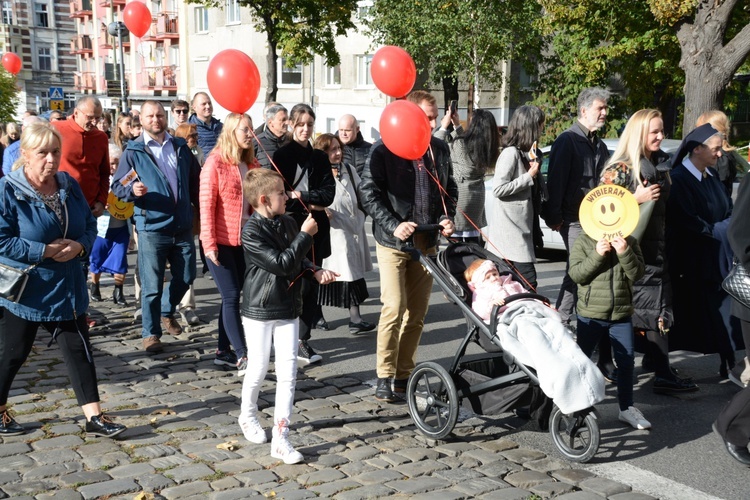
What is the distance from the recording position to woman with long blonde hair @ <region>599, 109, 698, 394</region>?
6281 millimetres

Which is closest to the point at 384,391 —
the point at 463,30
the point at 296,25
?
the point at 296,25

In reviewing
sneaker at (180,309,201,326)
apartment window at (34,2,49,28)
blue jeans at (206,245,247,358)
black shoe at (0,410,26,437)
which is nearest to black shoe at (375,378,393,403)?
blue jeans at (206,245,247,358)

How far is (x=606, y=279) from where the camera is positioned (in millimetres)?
5812

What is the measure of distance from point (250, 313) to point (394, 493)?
4.55 feet

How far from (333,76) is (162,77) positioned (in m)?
17.7

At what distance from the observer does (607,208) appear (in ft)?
18.2

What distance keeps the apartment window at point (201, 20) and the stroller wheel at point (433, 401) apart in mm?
45706

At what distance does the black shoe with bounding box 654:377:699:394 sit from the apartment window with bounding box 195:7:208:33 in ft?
149

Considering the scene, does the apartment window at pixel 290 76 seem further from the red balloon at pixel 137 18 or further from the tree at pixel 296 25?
the red balloon at pixel 137 18

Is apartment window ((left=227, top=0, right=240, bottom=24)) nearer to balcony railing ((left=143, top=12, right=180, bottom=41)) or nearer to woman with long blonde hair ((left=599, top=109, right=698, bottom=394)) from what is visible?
balcony railing ((left=143, top=12, right=180, bottom=41))

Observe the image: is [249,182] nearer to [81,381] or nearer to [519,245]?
[81,381]

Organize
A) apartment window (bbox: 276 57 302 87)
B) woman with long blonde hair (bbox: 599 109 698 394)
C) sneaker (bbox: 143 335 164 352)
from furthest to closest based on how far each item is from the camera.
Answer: apartment window (bbox: 276 57 302 87) < sneaker (bbox: 143 335 164 352) < woman with long blonde hair (bbox: 599 109 698 394)

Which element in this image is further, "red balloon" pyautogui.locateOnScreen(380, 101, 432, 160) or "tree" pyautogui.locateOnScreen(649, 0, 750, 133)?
"tree" pyautogui.locateOnScreen(649, 0, 750, 133)

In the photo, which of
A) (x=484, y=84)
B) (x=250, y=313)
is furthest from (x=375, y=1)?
(x=250, y=313)
